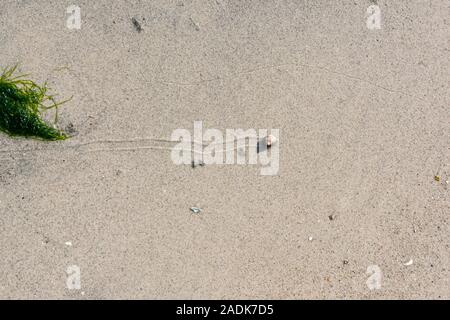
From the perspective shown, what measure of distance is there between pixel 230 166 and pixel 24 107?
156 centimetres

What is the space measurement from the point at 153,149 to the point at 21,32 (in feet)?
4.24

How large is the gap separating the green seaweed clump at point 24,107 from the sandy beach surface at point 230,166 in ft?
0.24

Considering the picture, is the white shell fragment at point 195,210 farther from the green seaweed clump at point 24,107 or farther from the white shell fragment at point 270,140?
the green seaweed clump at point 24,107

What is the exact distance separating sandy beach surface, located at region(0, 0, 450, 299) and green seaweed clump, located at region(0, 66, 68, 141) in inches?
2.9

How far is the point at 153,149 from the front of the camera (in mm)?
3555

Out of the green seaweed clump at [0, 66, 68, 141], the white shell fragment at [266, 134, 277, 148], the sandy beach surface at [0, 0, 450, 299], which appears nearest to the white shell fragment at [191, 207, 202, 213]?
the sandy beach surface at [0, 0, 450, 299]

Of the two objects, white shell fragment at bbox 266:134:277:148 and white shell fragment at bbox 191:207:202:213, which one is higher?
white shell fragment at bbox 266:134:277:148

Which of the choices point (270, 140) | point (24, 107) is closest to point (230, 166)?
point (270, 140)

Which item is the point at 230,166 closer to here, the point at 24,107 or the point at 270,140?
the point at 270,140

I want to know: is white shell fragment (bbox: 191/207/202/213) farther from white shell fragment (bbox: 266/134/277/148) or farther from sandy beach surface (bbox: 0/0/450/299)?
white shell fragment (bbox: 266/134/277/148)

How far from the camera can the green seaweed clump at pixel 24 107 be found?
11.5 ft

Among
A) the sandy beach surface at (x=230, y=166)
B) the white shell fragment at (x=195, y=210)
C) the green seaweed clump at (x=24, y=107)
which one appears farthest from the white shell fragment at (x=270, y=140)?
the green seaweed clump at (x=24, y=107)

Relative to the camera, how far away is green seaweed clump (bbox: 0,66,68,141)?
3.52 metres

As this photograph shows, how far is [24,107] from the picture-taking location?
352 centimetres
